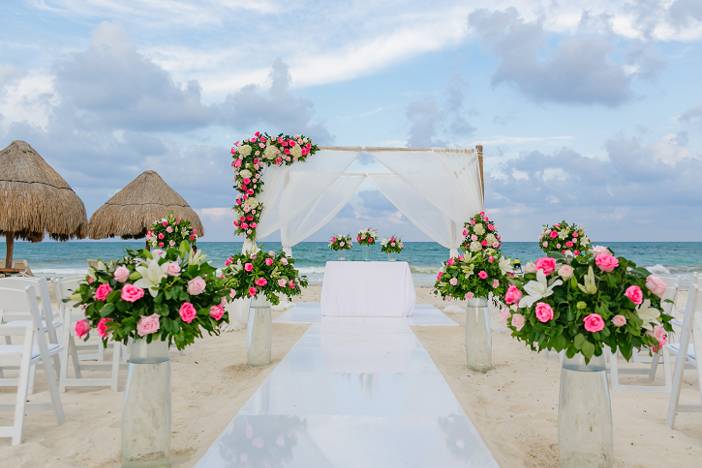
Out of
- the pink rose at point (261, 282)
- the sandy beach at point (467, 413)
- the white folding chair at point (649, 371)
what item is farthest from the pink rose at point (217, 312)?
the white folding chair at point (649, 371)

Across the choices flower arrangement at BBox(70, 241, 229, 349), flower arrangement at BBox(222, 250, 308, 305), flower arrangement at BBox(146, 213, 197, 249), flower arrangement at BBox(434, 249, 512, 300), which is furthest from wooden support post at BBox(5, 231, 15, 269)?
flower arrangement at BBox(70, 241, 229, 349)

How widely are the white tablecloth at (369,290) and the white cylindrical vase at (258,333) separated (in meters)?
2.89

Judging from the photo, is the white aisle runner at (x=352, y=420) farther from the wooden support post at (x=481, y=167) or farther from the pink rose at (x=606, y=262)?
the wooden support post at (x=481, y=167)

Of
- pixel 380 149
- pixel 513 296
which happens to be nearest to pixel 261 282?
pixel 513 296

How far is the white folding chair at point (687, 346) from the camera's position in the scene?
3.05 m

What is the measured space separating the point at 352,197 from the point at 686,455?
615cm

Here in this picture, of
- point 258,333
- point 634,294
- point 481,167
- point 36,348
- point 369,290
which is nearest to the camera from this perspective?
point 634,294

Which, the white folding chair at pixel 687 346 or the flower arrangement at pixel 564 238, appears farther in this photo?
the flower arrangement at pixel 564 238

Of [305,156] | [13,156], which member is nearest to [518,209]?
[305,156]

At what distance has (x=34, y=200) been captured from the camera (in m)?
10.5

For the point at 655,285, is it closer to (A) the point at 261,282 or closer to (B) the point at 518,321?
(B) the point at 518,321

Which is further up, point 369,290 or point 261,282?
point 261,282

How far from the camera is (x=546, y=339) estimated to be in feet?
7.57

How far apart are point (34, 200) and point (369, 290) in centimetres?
730
